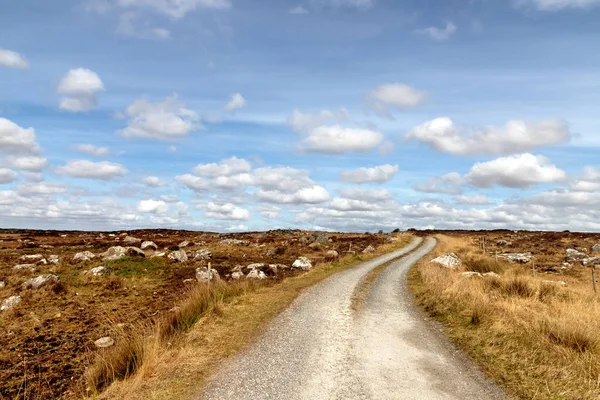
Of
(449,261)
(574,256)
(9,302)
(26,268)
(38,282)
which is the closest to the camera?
(9,302)

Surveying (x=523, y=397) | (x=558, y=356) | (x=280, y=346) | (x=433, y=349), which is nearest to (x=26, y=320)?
(x=280, y=346)

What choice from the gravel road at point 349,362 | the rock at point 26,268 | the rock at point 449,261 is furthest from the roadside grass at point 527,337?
the rock at point 26,268

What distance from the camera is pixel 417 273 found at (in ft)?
100

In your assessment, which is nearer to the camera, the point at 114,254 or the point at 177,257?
the point at 114,254

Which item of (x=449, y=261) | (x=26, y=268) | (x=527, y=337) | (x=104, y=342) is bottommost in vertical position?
(x=104, y=342)

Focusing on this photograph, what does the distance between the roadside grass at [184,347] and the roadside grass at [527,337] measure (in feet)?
23.7

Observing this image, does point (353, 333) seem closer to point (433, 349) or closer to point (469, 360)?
point (433, 349)

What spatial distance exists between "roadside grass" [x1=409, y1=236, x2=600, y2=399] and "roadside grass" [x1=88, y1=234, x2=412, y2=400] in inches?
284

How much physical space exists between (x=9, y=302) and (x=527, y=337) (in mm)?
22698

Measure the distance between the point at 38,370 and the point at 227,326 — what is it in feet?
19.6

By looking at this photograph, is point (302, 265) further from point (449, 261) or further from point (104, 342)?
point (104, 342)

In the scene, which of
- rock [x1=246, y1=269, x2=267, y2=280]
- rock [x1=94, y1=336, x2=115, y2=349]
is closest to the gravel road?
rock [x1=94, y1=336, x2=115, y2=349]

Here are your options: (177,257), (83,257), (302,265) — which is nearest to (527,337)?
(302,265)

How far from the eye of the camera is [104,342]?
47.2 ft
